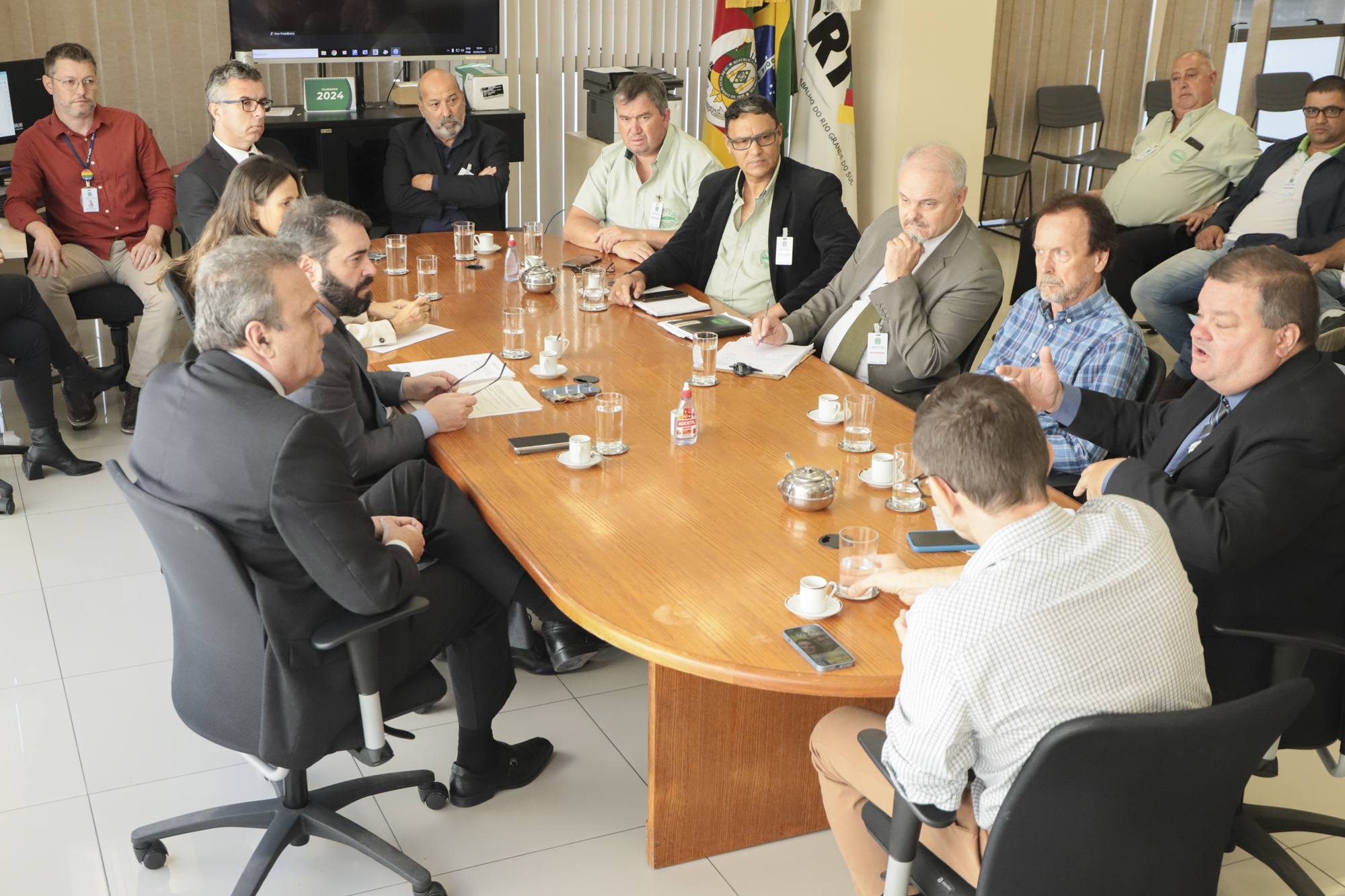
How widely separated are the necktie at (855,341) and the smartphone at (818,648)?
72.0 inches

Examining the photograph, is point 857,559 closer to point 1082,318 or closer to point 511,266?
point 1082,318

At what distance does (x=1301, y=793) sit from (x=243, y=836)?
98.1 inches

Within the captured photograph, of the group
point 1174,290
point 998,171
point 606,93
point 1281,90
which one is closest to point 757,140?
point 1174,290

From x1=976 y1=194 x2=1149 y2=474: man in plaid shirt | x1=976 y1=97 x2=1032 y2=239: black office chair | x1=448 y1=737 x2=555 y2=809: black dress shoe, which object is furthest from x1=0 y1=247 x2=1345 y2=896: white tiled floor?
x1=976 y1=97 x2=1032 y2=239: black office chair

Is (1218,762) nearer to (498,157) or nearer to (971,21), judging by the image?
(498,157)

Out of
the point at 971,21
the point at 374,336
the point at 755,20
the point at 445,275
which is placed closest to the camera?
the point at 374,336

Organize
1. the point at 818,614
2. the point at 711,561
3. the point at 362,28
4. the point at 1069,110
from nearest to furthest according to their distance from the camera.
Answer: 1. the point at 818,614
2. the point at 711,561
3. the point at 362,28
4. the point at 1069,110

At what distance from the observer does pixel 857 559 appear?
2137 millimetres

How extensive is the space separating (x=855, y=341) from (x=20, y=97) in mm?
4251

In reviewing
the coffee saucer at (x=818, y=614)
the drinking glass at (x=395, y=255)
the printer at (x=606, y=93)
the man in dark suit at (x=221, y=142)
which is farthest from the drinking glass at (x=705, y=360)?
the printer at (x=606, y=93)

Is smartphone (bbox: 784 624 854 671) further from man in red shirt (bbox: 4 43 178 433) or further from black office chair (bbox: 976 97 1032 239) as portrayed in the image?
black office chair (bbox: 976 97 1032 239)

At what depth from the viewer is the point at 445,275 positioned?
15.0ft

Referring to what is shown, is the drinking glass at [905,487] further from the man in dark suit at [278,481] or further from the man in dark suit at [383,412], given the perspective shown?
the man in dark suit at [278,481]

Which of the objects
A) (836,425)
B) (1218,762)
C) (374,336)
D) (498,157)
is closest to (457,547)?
(836,425)
